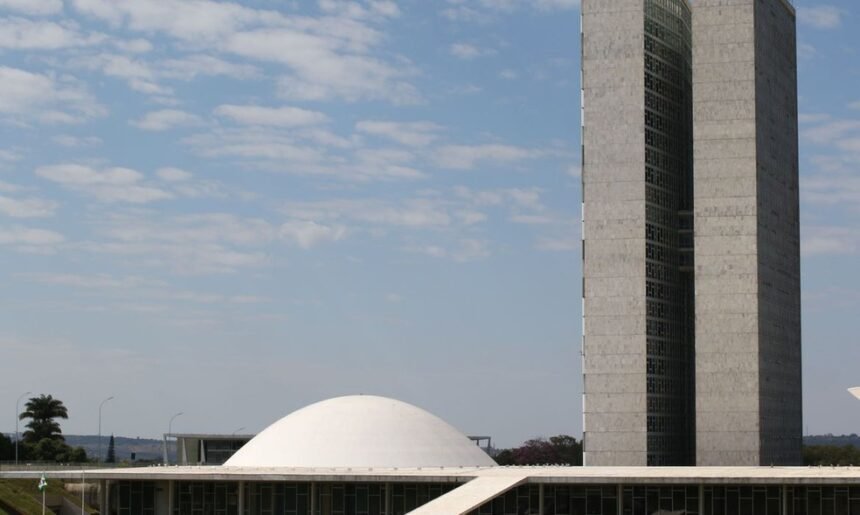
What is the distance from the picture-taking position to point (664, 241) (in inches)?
5536

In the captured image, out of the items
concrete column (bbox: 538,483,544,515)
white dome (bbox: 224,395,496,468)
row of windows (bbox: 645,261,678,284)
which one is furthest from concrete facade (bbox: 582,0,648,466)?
concrete column (bbox: 538,483,544,515)

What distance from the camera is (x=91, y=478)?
106 meters

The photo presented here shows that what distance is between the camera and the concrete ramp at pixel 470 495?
8381 cm

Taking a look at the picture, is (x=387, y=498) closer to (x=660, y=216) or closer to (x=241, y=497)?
(x=241, y=497)

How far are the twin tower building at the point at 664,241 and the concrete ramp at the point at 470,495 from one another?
129 ft

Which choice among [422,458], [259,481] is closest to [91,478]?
[259,481]

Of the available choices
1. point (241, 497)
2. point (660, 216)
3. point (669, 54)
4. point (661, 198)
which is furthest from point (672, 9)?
point (241, 497)

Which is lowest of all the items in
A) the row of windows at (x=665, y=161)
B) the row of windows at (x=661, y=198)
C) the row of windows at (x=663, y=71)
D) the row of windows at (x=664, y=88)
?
the row of windows at (x=661, y=198)

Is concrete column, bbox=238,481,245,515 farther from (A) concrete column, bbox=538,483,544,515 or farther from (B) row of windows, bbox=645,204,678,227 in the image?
(B) row of windows, bbox=645,204,678,227

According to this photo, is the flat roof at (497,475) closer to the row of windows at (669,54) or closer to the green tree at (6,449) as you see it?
the row of windows at (669,54)

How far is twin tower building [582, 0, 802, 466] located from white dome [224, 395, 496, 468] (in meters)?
20.3

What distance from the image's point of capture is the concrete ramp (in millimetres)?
83812

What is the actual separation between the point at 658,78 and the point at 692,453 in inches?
1459

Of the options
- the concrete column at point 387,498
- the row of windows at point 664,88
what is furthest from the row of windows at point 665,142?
the concrete column at point 387,498
